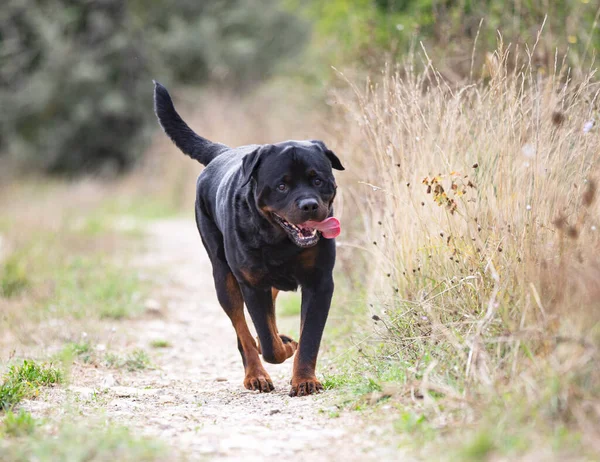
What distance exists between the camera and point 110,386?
4609 mm

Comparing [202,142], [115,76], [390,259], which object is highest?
[115,76]

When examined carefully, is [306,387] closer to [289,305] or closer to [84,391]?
[84,391]

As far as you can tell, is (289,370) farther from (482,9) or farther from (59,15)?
(59,15)

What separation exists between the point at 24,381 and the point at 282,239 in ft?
5.16

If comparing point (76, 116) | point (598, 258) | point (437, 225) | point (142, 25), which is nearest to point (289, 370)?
point (437, 225)

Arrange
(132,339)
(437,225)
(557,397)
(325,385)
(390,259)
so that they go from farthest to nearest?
(132,339) → (390,259) → (437,225) → (325,385) → (557,397)

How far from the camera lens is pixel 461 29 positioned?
651 centimetres

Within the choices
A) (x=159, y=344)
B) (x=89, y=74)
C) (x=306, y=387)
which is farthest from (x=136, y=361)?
(x=89, y=74)

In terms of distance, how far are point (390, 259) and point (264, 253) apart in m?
0.93

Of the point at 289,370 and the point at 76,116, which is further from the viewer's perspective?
the point at 76,116

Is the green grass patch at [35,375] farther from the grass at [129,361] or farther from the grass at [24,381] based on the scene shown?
the grass at [129,361]

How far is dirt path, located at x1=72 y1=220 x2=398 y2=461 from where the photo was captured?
10.2 ft

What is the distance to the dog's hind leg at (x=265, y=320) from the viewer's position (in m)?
4.48

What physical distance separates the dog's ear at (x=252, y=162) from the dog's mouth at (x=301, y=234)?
307 mm
